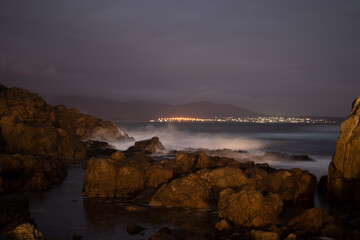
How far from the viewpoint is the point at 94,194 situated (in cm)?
1371

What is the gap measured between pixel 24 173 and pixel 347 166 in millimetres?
13663

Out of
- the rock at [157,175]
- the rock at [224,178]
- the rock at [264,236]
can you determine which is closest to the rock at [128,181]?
the rock at [157,175]

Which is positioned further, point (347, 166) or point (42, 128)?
point (42, 128)

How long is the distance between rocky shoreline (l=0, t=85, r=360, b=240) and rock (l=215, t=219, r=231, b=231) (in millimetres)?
29

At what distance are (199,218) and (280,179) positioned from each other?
460cm

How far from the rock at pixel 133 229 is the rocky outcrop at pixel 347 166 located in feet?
27.4

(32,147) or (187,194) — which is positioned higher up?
(32,147)

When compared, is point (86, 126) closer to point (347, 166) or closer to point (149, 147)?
point (149, 147)

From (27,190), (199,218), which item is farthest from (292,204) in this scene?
(27,190)

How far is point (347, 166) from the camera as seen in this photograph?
1321 cm

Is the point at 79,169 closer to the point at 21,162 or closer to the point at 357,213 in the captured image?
the point at 21,162

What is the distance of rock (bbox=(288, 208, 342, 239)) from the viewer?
892cm

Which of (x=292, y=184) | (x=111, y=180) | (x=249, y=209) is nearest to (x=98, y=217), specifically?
(x=111, y=180)

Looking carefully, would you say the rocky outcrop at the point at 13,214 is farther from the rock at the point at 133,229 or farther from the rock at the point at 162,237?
the rock at the point at 162,237
